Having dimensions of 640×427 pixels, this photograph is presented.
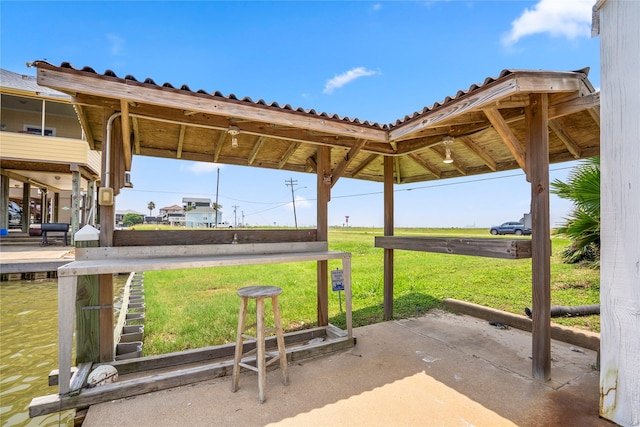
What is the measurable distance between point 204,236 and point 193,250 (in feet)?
0.74

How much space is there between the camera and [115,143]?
273cm

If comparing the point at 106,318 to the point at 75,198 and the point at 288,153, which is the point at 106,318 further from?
the point at 75,198

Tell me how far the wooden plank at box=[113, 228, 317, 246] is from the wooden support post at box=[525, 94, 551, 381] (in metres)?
2.42

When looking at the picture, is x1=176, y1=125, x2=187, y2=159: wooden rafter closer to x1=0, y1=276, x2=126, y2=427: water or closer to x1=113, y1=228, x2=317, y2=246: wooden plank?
x1=113, y1=228, x2=317, y2=246: wooden plank

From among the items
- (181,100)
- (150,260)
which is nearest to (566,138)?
(181,100)

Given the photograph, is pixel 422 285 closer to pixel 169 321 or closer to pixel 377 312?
pixel 377 312

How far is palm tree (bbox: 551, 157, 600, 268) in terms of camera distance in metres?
4.68

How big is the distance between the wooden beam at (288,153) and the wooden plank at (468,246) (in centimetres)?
189

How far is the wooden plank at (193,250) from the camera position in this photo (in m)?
2.68

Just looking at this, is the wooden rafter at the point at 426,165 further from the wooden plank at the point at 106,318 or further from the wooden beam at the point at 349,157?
the wooden plank at the point at 106,318

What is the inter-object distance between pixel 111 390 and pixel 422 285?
6174mm

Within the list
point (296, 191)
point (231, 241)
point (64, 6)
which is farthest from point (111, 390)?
point (296, 191)

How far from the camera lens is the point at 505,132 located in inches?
106

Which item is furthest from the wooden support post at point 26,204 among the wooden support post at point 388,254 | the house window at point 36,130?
the wooden support post at point 388,254
